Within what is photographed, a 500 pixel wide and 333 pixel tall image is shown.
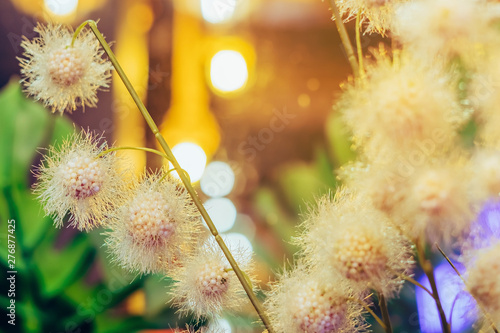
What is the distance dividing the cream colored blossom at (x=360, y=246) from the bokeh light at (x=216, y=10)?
1.25m

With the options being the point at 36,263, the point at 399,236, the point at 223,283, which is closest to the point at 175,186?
the point at 223,283

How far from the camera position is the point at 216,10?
1.50m

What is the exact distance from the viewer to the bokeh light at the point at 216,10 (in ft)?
4.88

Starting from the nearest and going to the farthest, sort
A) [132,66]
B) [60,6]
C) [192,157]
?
[60,6]
[132,66]
[192,157]

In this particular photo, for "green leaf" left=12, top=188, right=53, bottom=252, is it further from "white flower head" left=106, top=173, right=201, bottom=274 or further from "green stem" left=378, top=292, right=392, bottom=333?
"green stem" left=378, top=292, right=392, bottom=333

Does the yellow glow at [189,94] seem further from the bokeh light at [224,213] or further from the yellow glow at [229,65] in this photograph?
the bokeh light at [224,213]

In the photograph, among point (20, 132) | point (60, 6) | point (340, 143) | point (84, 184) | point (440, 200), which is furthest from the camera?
point (60, 6)

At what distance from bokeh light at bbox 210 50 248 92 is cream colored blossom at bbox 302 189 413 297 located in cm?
117

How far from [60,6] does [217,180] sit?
2.15 ft

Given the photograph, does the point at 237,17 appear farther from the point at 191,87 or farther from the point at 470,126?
the point at 470,126

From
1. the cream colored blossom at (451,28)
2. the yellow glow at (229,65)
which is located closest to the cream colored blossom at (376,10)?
the cream colored blossom at (451,28)

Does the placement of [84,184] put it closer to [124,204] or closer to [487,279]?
[124,204]

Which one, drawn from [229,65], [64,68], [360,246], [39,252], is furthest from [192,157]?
[360,246]

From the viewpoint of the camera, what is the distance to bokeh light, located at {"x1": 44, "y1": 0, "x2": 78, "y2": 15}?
1213 millimetres
